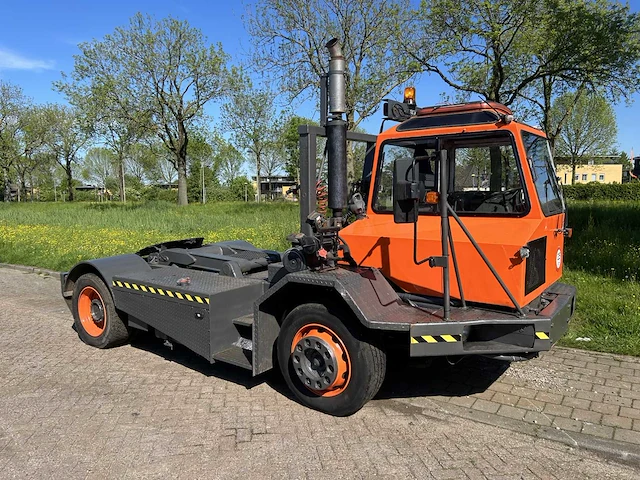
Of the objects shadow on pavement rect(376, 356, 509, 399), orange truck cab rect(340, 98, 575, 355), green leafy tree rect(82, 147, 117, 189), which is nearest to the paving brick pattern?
shadow on pavement rect(376, 356, 509, 399)

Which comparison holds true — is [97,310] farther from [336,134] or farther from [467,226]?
[467,226]

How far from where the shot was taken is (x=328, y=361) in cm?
432

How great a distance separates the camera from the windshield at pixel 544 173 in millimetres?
4364

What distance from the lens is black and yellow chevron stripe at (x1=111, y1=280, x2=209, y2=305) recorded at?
4926mm

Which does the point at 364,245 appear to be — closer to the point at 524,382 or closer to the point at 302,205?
the point at 302,205

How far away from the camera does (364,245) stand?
471 cm

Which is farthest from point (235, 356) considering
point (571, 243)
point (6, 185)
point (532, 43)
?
point (6, 185)

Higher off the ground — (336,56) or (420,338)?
(336,56)

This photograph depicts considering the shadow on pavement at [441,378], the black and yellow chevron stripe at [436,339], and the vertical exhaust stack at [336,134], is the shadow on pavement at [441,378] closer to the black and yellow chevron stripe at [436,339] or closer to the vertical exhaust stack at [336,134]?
the black and yellow chevron stripe at [436,339]

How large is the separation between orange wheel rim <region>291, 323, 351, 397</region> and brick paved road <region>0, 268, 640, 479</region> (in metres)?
0.30

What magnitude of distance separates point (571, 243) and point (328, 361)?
7676 mm

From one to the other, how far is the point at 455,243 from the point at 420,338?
2.73 ft

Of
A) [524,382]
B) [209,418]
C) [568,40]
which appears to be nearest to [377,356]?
[209,418]

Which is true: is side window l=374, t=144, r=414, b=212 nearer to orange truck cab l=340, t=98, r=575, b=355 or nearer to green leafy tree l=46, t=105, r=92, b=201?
orange truck cab l=340, t=98, r=575, b=355
